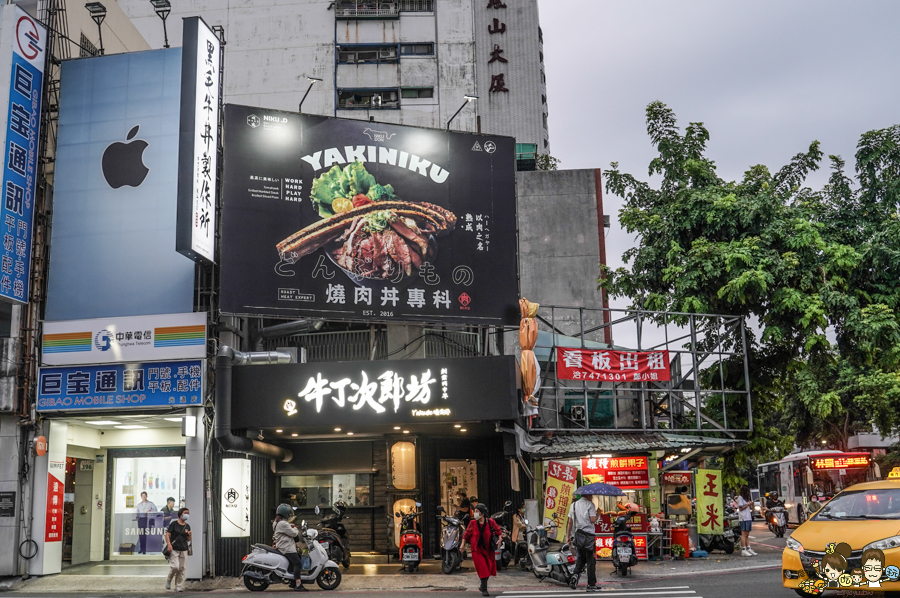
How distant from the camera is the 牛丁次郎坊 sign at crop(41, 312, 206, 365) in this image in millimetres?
18812

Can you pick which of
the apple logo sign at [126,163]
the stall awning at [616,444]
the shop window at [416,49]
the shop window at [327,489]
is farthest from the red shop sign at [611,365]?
the shop window at [416,49]

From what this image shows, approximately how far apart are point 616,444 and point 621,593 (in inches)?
230

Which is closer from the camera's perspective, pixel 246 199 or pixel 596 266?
pixel 246 199

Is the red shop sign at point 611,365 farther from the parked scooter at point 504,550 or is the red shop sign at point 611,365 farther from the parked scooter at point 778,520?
the parked scooter at point 778,520

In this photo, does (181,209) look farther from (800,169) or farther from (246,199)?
(800,169)

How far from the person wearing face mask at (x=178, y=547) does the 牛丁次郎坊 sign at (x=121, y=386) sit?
9.01ft

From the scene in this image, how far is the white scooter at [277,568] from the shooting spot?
16156 millimetres

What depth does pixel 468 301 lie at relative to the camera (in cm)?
2036

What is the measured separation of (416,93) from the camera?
4525 centimetres

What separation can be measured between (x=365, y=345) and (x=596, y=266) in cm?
1413

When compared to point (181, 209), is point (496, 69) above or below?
above

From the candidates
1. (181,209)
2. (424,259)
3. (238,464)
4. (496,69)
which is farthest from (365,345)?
(496,69)

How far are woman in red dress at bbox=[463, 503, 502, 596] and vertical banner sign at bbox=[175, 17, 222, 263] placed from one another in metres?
8.11

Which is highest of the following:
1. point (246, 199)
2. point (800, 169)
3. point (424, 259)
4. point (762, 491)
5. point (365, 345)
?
point (800, 169)
